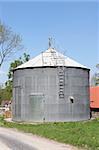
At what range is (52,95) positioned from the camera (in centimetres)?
3081

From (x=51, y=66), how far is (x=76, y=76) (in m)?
2.51

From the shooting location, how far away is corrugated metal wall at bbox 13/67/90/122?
30797 mm

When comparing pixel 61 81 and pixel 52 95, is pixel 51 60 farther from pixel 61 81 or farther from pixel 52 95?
pixel 52 95

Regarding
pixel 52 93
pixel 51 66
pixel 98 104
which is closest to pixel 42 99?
pixel 52 93

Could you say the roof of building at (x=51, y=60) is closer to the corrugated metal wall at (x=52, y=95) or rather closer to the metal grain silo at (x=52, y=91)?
the metal grain silo at (x=52, y=91)

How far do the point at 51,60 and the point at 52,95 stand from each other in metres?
3.58

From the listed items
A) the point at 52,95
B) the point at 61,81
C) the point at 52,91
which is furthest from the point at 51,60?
the point at 52,95

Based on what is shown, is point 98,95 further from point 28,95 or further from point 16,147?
point 16,147

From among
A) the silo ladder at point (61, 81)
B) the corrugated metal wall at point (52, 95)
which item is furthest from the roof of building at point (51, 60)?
the silo ladder at point (61, 81)

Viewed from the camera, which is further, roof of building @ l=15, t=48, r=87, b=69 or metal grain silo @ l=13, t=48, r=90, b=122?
roof of building @ l=15, t=48, r=87, b=69

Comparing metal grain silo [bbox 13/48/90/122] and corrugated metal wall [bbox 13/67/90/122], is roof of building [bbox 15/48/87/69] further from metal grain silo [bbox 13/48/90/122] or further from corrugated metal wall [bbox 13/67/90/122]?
corrugated metal wall [bbox 13/67/90/122]

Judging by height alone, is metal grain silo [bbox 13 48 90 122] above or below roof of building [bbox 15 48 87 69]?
below

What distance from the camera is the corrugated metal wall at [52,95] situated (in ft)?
101

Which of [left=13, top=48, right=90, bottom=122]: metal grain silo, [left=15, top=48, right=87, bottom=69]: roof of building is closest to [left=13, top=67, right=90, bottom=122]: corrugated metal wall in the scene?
[left=13, top=48, right=90, bottom=122]: metal grain silo
